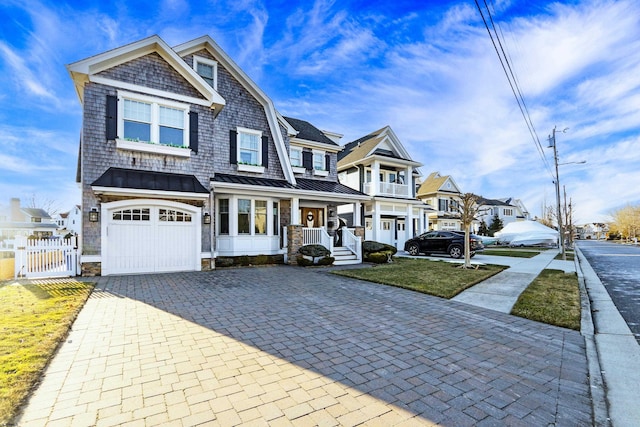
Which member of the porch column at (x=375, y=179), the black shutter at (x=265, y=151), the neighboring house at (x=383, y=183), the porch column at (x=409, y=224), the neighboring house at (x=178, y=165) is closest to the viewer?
the neighboring house at (x=178, y=165)

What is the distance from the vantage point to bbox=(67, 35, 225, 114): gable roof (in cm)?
993

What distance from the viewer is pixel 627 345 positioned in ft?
15.7

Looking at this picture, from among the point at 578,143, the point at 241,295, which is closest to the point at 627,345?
the point at 241,295

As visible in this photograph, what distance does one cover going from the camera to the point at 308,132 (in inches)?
739

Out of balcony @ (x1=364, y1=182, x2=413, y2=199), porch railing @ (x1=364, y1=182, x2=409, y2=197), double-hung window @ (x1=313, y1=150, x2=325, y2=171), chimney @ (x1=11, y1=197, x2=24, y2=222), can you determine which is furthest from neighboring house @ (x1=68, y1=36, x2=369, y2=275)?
chimney @ (x1=11, y1=197, x2=24, y2=222)

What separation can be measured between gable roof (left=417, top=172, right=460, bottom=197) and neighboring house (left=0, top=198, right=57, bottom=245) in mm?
48551

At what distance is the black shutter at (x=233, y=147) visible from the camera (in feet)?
45.3

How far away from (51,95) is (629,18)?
21483mm

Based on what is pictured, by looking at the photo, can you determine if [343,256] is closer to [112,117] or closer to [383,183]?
[383,183]

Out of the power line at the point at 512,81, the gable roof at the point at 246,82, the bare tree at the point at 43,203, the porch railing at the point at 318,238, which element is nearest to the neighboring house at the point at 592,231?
the power line at the point at 512,81

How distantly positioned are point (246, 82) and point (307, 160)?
523cm

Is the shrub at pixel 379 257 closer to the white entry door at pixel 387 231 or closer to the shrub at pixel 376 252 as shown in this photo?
the shrub at pixel 376 252

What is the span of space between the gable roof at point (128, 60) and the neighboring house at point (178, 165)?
0.03 metres

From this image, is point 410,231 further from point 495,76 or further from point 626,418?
point 626,418
